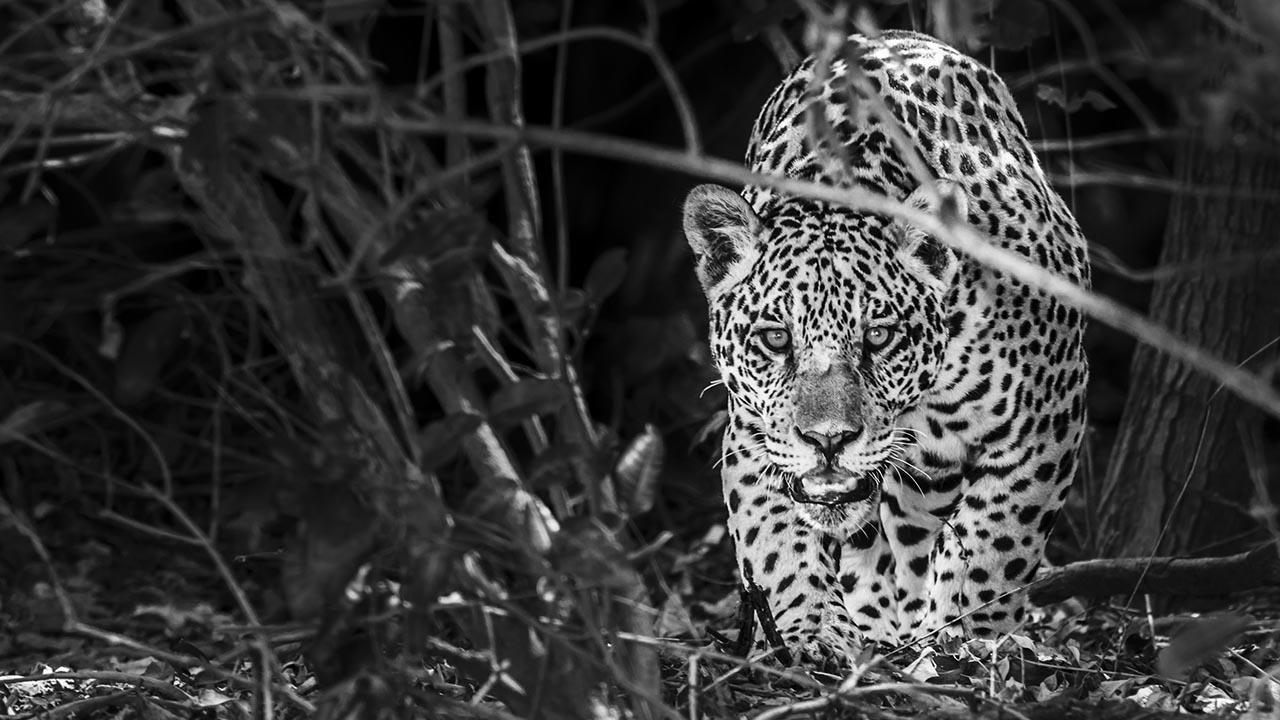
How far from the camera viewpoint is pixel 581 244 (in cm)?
990

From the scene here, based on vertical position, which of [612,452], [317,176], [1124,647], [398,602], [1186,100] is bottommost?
[1124,647]

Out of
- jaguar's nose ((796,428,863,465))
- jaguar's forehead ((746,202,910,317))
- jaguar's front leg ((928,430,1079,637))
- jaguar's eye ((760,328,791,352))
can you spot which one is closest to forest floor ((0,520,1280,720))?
jaguar's front leg ((928,430,1079,637))

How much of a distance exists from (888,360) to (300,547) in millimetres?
2352

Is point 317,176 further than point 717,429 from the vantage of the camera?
No

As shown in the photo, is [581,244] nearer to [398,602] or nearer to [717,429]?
[717,429]

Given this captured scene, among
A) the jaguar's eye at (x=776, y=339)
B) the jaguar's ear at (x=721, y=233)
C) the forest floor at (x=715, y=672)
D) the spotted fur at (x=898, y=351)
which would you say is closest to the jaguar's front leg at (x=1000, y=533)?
the spotted fur at (x=898, y=351)

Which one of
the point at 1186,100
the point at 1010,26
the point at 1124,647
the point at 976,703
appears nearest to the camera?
the point at 1186,100

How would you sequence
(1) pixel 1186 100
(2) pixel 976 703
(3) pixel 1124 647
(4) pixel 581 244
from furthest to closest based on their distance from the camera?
(4) pixel 581 244
(3) pixel 1124 647
(2) pixel 976 703
(1) pixel 1186 100

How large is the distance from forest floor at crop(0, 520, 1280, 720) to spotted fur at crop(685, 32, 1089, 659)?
1.09 feet

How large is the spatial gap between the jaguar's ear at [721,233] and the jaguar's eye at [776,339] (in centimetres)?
29

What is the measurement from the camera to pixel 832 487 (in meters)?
5.19

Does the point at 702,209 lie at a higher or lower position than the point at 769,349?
higher

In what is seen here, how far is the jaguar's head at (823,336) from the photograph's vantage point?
5.17 meters

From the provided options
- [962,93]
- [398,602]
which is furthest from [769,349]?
[398,602]
